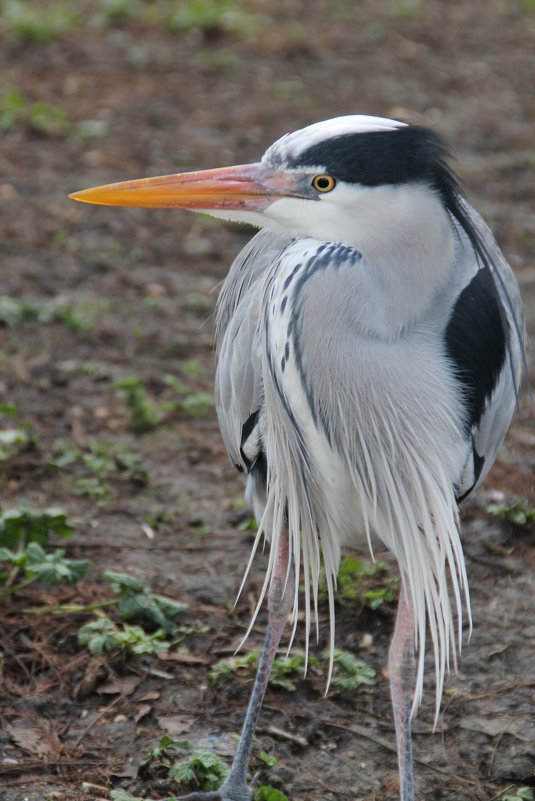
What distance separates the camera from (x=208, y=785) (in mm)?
3064

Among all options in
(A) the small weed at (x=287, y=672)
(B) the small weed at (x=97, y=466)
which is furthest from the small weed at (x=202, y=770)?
(B) the small weed at (x=97, y=466)

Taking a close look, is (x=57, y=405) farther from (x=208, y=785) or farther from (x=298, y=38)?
(x=298, y=38)

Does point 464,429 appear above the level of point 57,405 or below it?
above

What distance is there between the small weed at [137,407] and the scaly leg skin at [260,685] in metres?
1.45

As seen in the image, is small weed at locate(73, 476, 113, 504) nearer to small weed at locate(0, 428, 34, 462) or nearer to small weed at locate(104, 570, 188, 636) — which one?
small weed at locate(0, 428, 34, 462)

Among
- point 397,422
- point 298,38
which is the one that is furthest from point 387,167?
point 298,38

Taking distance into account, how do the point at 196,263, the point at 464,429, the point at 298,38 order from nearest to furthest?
1. the point at 464,429
2. the point at 196,263
3. the point at 298,38

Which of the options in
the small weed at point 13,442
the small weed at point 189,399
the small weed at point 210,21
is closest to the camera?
the small weed at point 13,442

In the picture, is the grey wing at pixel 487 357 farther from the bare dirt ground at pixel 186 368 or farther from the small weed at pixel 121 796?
the small weed at pixel 121 796

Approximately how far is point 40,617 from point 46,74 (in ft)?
16.4

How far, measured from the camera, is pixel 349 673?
341 cm

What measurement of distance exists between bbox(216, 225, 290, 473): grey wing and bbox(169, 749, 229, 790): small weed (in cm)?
80

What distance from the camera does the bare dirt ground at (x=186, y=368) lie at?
3197 millimetres

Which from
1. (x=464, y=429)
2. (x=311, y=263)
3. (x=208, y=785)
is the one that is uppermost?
(x=311, y=263)
